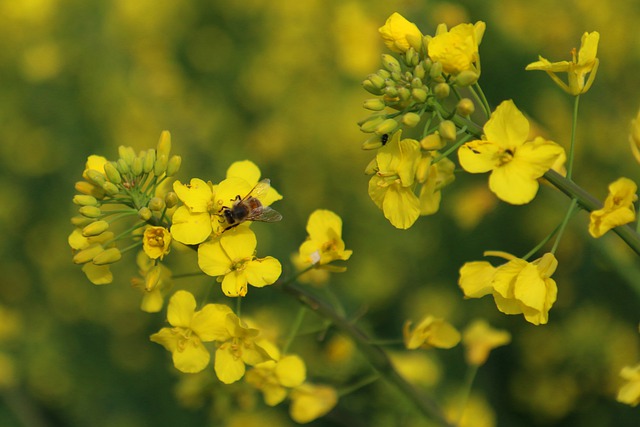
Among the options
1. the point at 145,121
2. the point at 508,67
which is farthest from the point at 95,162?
the point at 145,121

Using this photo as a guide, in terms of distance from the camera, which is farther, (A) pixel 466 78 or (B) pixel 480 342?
(B) pixel 480 342

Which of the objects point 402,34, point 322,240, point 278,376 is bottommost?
point 278,376

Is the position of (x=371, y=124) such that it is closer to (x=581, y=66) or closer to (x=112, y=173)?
(x=581, y=66)

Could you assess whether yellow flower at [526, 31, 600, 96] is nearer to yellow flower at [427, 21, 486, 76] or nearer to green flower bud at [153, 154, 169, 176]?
yellow flower at [427, 21, 486, 76]

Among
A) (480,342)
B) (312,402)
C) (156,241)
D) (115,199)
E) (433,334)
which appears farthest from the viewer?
(480,342)

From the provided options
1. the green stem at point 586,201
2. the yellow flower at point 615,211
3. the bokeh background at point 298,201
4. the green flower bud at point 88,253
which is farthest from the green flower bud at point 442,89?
the bokeh background at point 298,201

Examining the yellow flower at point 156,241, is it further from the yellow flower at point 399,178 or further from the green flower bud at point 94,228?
the yellow flower at point 399,178

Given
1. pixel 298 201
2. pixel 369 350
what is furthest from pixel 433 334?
pixel 298 201
